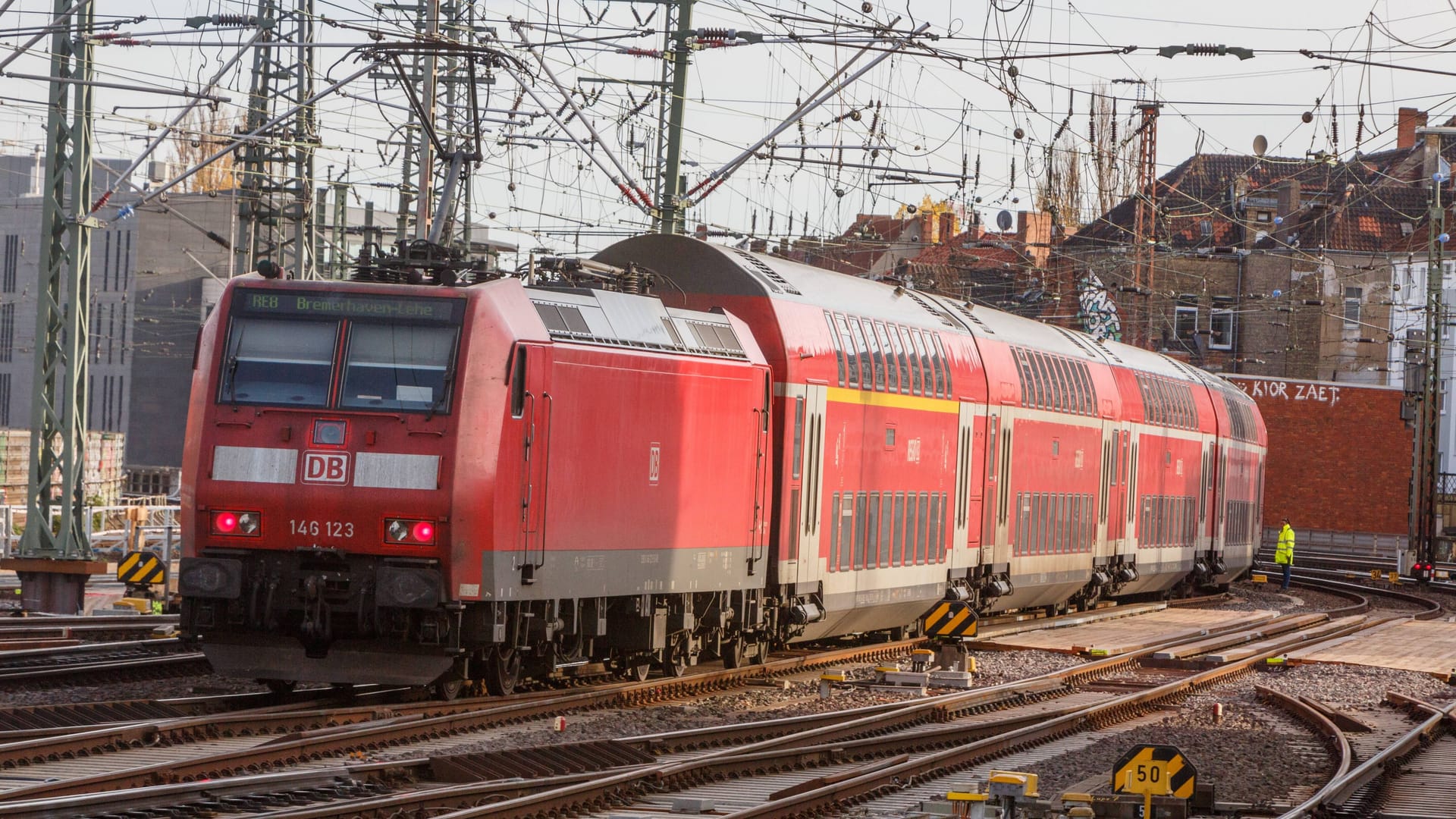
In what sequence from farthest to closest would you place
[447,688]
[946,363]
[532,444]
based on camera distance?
[946,363] < [447,688] < [532,444]

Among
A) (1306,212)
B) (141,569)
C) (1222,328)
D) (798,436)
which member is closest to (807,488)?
(798,436)

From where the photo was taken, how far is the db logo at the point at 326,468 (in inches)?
585

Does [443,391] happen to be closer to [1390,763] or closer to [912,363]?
[1390,763]

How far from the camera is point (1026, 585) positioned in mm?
28953

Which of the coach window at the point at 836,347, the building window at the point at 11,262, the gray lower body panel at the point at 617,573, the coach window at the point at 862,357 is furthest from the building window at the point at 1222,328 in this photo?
the gray lower body panel at the point at 617,573

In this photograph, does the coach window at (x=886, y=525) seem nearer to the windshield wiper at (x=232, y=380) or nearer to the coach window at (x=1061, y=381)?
the coach window at (x=1061, y=381)

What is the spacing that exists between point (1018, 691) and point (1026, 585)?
9407 millimetres

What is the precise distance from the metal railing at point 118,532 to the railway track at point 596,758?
10.1m

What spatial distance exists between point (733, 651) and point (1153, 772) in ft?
27.5

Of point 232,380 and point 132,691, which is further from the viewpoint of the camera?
point 132,691

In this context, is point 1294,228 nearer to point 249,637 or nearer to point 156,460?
point 156,460

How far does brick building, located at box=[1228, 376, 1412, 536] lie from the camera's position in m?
66.2

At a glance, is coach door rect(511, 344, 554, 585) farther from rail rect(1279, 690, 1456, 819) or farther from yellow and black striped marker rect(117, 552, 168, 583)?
yellow and black striped marker rect(117, 552, 168, 583)

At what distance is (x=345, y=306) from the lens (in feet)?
50.0
